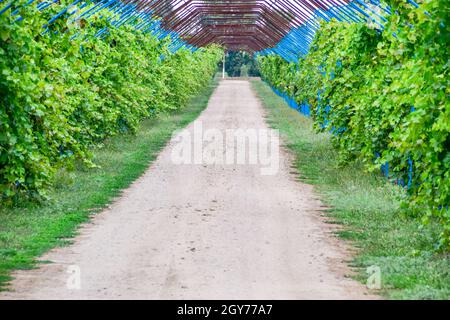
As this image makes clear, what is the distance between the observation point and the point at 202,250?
8.63 meters

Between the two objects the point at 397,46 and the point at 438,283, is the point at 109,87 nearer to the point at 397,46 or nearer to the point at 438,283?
the point at 397,46

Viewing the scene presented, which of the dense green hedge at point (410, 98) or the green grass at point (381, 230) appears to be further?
the dense green hedge at point (410, 98)

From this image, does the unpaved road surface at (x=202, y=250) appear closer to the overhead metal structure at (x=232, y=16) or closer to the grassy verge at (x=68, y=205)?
the grassy verge at (x=68, y=205)

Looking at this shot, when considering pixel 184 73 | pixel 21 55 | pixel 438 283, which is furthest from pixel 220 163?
pixel 184 73

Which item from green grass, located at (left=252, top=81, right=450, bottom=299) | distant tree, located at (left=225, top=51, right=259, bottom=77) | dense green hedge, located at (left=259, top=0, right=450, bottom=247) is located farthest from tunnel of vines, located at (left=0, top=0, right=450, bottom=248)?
distant tree, located at (left=225, top=51, right=259, bottom=77)

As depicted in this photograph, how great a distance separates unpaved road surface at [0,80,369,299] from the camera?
7.03 metres

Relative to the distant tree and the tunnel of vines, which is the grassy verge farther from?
the distant tree

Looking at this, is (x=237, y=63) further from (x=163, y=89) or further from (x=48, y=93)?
(x=48, y=93)

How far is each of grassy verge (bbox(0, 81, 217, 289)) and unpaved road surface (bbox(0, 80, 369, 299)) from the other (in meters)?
0.20

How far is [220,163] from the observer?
16453mm

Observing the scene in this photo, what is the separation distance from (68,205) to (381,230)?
380cm

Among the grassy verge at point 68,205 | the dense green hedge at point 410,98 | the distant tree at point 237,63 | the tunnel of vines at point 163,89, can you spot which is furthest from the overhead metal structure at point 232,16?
the distant tree at point 237,63

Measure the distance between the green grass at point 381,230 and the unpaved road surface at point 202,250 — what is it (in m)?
0.24

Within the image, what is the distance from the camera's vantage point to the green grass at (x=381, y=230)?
7336 millimetres
